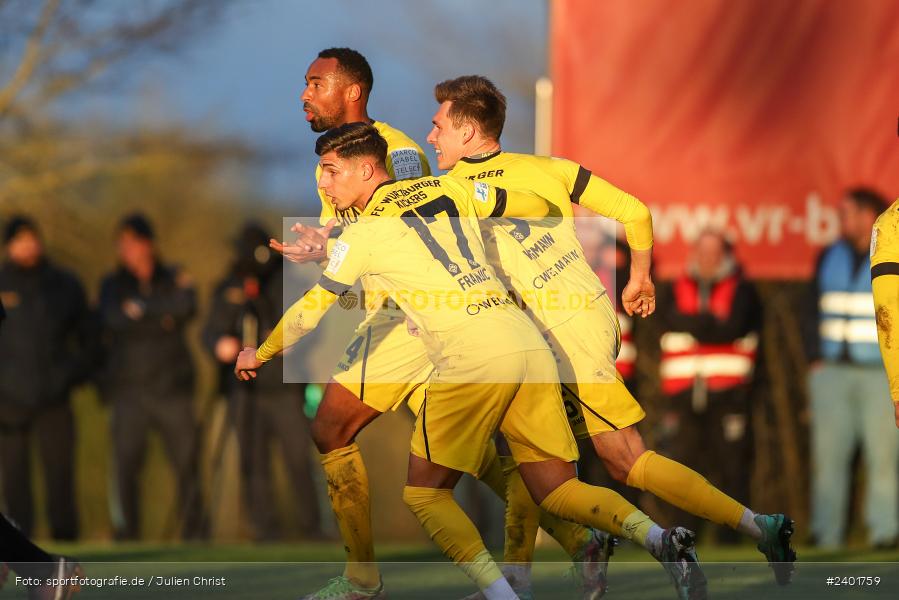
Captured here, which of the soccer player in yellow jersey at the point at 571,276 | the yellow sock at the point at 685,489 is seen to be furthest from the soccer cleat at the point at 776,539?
the soccer player in yellow jersey at the point at 571,276

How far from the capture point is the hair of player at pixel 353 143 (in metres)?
6.45

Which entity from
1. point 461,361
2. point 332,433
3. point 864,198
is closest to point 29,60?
point 864,198

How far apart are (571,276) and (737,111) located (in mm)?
4158

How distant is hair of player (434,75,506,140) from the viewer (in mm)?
6840

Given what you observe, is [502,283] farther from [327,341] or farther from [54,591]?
[327,341]

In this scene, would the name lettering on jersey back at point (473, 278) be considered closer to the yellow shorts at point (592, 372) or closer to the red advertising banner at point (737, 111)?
the yellow shorts at point (592, 372)

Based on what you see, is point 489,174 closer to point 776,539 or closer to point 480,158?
point 480,158

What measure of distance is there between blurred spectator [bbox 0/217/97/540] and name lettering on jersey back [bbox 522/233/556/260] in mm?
5198

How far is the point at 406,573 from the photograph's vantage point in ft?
26.8

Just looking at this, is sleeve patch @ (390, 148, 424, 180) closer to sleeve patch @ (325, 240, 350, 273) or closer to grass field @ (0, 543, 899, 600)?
sleeve patch @ (325, 240, 350, 273)

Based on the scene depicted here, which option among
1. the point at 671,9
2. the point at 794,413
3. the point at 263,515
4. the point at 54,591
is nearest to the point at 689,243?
the point at 671,9

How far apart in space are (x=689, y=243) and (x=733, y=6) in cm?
162

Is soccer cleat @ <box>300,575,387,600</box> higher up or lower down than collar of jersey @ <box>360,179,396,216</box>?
lower down

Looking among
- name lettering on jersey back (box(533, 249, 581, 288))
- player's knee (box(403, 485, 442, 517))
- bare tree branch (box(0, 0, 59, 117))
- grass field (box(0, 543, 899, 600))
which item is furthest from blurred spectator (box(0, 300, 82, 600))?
bare tree branch (box(0, 0, 59, 117))
